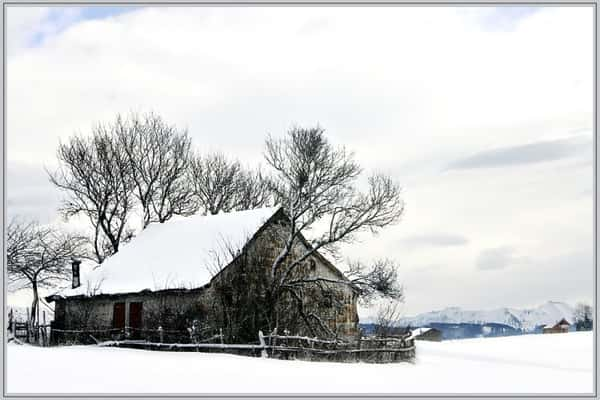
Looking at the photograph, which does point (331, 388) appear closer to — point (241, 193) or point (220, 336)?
point (220, 336)

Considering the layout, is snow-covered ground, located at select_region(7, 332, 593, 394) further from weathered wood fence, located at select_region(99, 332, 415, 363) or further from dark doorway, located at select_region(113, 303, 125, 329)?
dark doorway, located at select_region(113, 303, 125, 329)

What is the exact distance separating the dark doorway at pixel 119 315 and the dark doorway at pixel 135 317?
47 cm

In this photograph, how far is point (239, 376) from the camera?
19.2 meters

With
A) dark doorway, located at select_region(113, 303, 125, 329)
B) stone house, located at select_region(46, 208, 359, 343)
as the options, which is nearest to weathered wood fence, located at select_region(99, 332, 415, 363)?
stone house, located at select_region(46, 208, 359, 343)

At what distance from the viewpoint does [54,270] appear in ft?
149

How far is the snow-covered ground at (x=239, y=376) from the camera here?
55.8 feet

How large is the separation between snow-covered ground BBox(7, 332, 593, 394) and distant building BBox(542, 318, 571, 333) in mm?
29994

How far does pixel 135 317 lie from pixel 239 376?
13.6 meters

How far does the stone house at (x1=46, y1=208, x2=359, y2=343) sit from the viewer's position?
30.1 metres

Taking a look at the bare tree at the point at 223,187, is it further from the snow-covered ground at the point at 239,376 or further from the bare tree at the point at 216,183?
the snow-covered ground at the point at 239,376

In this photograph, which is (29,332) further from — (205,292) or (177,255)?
(205,292)

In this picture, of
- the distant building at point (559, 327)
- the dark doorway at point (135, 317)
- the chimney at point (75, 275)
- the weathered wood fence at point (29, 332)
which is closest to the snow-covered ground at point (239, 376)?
the dark doorway at point (135, 317)

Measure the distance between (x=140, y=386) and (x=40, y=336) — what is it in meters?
20.6
